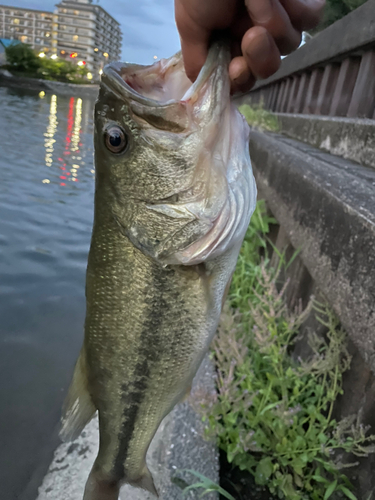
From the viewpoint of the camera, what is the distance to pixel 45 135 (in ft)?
45.8

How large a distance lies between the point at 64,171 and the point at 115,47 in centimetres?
11777

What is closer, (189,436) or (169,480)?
(169,480)

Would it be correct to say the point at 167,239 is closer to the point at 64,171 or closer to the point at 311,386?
the point at 311,386

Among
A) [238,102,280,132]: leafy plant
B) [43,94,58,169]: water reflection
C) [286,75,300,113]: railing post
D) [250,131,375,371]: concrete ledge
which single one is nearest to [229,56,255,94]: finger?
[250,131,375,371]: concrete ledge

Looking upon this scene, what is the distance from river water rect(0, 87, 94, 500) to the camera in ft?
9.61

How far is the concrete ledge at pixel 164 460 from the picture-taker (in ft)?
6.14

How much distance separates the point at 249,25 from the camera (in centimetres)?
113

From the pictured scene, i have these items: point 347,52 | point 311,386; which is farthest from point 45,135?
point 311,386

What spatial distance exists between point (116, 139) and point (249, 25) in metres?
0.54

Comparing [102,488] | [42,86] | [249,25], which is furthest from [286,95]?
[42,86]

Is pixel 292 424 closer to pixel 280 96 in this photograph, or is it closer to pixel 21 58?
pixel 280 96

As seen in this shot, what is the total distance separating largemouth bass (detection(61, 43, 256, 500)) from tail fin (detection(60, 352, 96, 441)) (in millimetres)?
56

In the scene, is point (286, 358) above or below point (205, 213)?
below

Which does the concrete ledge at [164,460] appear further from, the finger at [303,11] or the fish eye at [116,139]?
the finger at [303,11]
